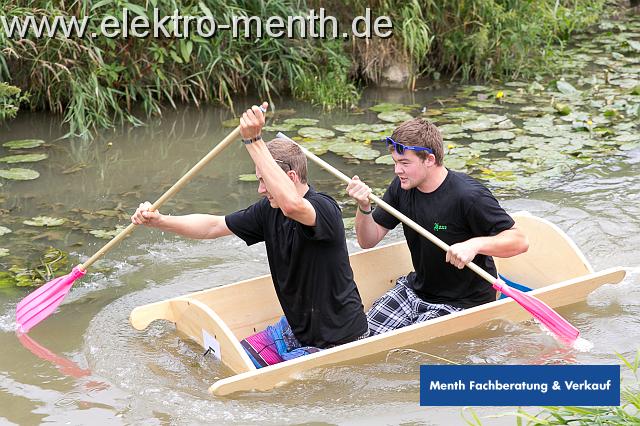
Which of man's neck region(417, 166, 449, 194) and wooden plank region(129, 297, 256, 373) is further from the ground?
man's neck region(417, 166, 449, 194)

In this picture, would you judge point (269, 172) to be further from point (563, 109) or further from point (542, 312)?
point (563, 109)

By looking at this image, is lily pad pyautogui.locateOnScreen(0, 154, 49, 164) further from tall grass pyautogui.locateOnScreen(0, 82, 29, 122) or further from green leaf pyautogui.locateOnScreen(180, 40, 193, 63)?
green leaf pyautogui.locateOnScreen(180, 40, 193, 63)

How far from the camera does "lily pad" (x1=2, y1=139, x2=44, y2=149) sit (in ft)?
27.0

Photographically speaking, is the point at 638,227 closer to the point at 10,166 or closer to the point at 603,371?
the point at 603,371

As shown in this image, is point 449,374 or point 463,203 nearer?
point 449,374

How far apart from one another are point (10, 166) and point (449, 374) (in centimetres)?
530

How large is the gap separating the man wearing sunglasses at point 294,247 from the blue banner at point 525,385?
99 centimetres

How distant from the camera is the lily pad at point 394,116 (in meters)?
8.96

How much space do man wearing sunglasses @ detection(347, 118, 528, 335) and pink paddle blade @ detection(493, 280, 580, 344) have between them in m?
0.17

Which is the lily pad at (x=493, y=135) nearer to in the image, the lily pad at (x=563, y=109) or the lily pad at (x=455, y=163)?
the lily pad at (x=455, y=163)

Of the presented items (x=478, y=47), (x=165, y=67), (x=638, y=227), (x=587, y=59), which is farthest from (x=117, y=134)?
(x=587, y=59)

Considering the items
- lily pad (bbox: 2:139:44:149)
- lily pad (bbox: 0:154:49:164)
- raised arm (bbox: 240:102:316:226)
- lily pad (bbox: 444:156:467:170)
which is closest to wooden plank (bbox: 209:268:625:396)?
raised arm (bbox: 240:102:316:226)

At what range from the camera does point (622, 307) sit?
216 inches

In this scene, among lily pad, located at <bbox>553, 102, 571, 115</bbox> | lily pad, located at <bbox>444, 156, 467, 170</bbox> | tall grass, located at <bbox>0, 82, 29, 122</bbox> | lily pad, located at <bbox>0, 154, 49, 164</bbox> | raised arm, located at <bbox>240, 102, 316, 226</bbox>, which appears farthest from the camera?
lily pad, located at <bbox>553, 102, 571, 115</bbox>
